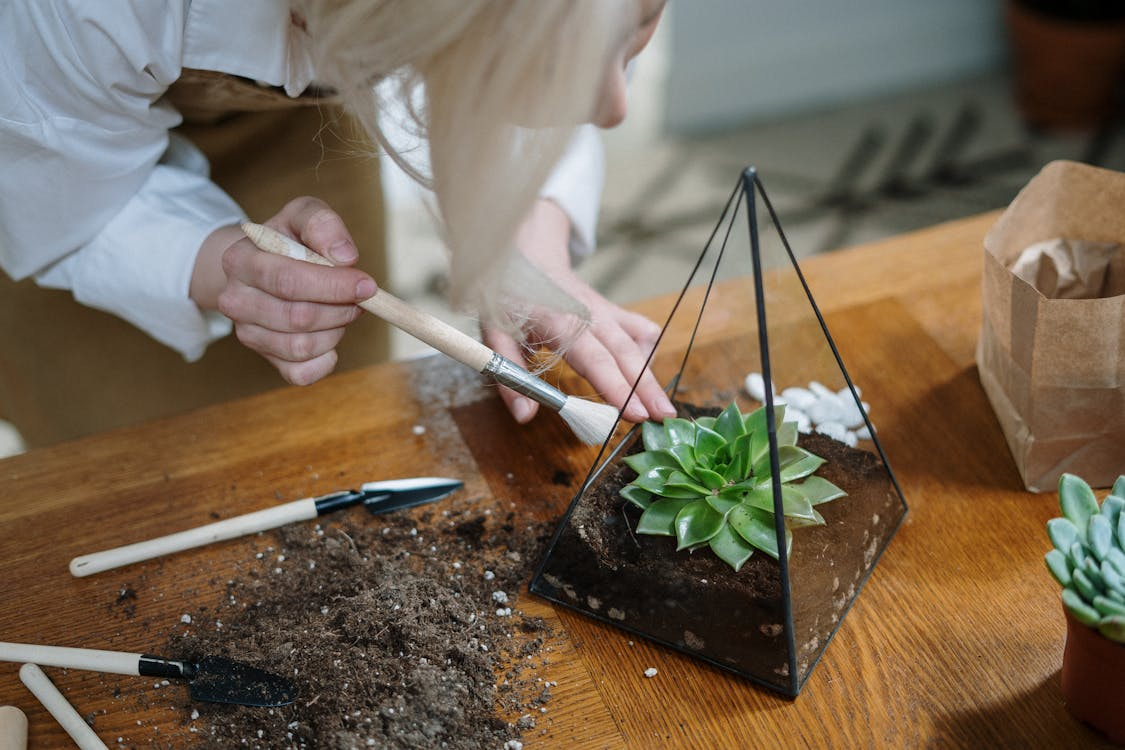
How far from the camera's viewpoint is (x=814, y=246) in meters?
1.81

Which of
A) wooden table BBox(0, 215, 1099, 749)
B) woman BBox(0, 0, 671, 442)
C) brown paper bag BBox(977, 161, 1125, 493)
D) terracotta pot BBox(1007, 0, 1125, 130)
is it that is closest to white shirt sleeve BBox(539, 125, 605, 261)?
woman BBox(0, 0, 671, 442)

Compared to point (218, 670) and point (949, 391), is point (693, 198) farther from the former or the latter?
point (218, 670)

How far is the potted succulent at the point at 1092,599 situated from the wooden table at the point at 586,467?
0.08 ft

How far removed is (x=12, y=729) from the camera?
590 millimetres

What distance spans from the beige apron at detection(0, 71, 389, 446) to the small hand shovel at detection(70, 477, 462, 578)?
316 mm

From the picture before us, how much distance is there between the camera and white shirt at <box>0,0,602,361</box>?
680mm

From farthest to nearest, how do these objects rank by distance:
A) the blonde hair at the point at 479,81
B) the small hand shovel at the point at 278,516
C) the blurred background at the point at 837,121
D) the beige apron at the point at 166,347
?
the blurred background at the point at 837,121 < the beige apron at the point at 166,347 < the small hand shovel at the point at 278,516 < the blonde hair at the point at 479,81

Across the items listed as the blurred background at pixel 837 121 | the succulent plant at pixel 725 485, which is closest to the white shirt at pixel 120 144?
the succulent plant at pixel 725 485

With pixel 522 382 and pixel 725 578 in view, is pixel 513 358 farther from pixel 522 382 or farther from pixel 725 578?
pixel 725 578

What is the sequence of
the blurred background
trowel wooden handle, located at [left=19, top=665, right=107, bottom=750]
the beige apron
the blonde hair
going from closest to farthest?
the blonde hair, trowel wooden handle, located at [left=19, top=665, right=107, bottom=750], the beige apron, the blurred background

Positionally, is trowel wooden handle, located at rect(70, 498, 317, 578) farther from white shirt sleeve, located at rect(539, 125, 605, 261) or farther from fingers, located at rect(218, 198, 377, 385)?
white shirt sleeve, located at rect(539, 125, 605, 261)

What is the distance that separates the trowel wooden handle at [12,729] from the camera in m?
0.58

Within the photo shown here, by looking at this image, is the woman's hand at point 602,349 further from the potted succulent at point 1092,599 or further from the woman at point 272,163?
the potted succulent at point 1092,599

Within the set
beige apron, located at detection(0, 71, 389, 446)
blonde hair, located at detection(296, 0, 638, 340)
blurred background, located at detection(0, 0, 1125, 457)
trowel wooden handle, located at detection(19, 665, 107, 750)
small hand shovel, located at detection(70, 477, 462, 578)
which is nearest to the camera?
blonde hair, located at detection(296, 0, 638, 340)
